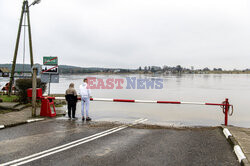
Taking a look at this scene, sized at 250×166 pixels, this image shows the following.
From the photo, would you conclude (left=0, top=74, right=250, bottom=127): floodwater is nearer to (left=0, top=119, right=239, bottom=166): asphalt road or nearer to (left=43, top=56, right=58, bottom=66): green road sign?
(left=0, top=119, right=239, bottom=166): asphalt road

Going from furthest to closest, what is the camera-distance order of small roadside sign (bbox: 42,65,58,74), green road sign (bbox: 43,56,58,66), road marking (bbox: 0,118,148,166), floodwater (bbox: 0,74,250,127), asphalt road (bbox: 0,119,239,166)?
small roadside sign (bbox: 42,65,58,74), green road sign (bbox: 43,56,58,66), floodwater (bbox: 0,74,250,127), asphalt road (bbox: 0,119,239,166), road marking (bbox: 0,118,148,166)

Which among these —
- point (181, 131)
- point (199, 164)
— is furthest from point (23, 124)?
point (199, 164)

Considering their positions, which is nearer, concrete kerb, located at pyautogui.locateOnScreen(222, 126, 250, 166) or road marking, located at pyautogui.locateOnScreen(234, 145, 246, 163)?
concrete kerb, located at pyautogui.locateOnScreen(222, 126, 250, 166)

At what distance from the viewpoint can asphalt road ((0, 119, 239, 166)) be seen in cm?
539

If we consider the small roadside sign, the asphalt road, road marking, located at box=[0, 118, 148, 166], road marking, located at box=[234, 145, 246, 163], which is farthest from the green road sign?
road marking, located at box=[234, 145, 246, 163]

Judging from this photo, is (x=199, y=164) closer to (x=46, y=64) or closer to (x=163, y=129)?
(x=163, y=129)

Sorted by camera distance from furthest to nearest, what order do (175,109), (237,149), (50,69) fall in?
(175,109)
(50,69)
(237,149)

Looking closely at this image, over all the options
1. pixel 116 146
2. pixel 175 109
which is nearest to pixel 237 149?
pixel 116 146

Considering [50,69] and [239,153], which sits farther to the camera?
[50,69]

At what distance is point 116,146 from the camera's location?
6.47m

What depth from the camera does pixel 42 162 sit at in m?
5.21

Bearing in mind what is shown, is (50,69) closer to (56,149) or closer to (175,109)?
(56,149)

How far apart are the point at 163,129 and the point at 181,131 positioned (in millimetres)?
655

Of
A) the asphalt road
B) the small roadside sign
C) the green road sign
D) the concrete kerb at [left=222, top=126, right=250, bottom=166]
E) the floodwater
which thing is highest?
the green road sign
